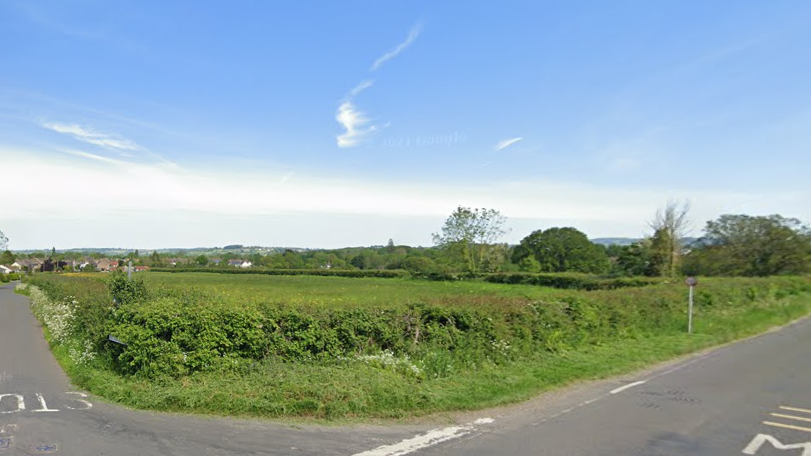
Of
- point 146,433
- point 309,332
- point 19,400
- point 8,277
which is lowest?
point 8,277

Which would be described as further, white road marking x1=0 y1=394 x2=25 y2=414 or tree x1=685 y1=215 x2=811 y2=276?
tree x1=685 y1=215 x2=811 y2=276

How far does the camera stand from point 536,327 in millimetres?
11352

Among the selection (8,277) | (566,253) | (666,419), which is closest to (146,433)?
(666,419)

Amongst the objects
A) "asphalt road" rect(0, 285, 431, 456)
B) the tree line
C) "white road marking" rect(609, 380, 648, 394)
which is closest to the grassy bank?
"asphalt road" rect(0, 285, 431, 456)

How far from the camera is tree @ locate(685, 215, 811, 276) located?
4178cm

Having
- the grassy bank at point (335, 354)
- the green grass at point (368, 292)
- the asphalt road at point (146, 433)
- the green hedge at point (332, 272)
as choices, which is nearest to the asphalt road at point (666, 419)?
the grassy bank at point (335, 354)

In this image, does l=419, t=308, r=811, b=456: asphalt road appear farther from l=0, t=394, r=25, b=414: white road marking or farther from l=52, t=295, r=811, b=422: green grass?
l=0, t=394, r=25, b=414: white road marking

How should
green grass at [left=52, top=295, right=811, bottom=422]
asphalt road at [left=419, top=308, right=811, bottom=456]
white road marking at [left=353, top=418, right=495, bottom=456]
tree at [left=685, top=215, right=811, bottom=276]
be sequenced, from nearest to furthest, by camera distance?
white road marking at [left=353, top=418, right=495, bottom=456] < asphalt road at [left=419, top=308, right=811, bottom=456] < green grass at [left=52, top=295, right=811, bottom=422] < tree at [left=685, top=215, right=811, bottom=276]

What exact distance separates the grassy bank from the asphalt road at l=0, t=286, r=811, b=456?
502mm

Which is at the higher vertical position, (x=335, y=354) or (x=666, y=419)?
(x=335, y=354)

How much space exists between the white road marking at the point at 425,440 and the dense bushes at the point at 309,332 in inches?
85.8

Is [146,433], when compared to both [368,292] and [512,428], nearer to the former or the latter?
[512,428]

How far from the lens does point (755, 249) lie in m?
44.1

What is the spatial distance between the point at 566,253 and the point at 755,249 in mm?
44237
